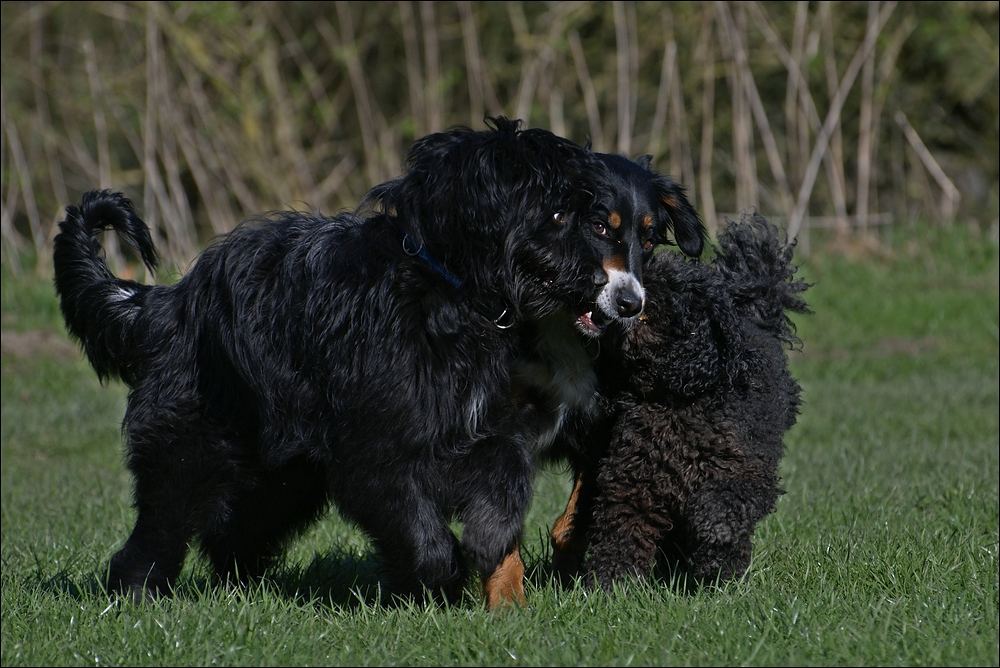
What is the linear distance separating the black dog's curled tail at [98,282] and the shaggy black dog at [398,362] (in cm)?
39

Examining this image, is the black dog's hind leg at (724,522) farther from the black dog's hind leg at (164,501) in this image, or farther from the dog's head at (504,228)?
the black dog's hind leg at (164,501)

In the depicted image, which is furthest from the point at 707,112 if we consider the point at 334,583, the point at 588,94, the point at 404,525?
the point at 404,525


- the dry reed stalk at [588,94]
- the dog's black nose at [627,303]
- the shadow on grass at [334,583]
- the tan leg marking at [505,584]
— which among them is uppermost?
the dry reed stalk at [588,94]

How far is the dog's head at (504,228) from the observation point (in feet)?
13.5

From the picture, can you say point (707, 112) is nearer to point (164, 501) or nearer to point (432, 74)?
point (432, 74)

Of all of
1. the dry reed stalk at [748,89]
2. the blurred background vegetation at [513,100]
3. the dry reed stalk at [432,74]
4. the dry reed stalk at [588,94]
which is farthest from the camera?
the dry reed stalk at [432,74]

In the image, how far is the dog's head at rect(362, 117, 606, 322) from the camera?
13.5 feet

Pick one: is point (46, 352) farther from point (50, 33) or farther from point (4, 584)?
point (4, 584)

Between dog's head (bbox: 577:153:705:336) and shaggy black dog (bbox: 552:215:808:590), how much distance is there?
150mm

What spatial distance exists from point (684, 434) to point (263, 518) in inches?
73.7

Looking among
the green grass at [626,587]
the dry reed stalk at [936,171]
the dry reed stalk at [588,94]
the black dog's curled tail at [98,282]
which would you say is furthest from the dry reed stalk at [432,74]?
the black dog's curled tail at [98,282]

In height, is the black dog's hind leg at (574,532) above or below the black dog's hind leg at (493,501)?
below

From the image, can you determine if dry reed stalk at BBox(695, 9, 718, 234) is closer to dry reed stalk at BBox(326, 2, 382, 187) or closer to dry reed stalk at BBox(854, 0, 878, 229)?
dry reed stalk at BBox(854, 0, 878, 229)

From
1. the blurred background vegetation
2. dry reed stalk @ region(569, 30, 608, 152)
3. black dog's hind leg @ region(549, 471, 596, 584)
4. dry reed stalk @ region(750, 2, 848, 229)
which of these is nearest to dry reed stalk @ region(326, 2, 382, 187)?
the blurred background vegetation
